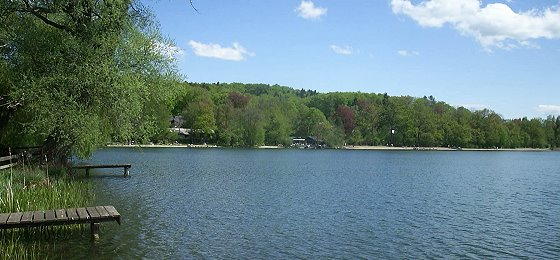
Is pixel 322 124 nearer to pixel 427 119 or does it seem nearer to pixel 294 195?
pixel 427 119

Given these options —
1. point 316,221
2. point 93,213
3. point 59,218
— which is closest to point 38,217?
point 59,218

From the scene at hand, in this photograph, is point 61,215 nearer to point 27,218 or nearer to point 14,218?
point 27,218

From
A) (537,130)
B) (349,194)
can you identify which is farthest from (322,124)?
(349,194)

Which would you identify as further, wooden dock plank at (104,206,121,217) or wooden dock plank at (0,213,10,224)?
wooden dock plank at (104,206,121,217)

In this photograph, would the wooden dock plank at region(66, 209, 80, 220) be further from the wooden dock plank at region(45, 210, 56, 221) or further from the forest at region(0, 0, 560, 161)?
the forest at region(0, 0, 560, 161)

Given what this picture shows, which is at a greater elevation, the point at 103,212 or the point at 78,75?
the point at 78,75

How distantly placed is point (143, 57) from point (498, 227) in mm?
18297

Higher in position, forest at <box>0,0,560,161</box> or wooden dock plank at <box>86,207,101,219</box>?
forest at <box>0,0,560,161</box>

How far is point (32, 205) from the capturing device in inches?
685

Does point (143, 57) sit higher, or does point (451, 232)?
point (143, 57)

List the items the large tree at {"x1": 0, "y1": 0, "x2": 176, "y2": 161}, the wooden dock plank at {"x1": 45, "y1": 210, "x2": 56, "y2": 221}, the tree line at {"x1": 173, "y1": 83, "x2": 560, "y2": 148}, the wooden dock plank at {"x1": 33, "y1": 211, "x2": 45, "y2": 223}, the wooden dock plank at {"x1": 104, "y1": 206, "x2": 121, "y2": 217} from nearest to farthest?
the wooden dock plank at {"x1": 33, "y1": 211, "x2": 45, "y2": 223}, the wooden dock plank at {"x1": 45, "y1": 210, "x2": 56, "y2": 221}, the wooden dock plank at {"x1": 104, "y1": 206, "x2": 121, "y2": 217}, the large tree at {"x1": 0, "y1": 0, "x2": 176, "y2": 161}, the tree line at {"x1": 173, "y1": 83, "x2": 560, "y2": 148}

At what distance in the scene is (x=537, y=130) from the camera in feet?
609

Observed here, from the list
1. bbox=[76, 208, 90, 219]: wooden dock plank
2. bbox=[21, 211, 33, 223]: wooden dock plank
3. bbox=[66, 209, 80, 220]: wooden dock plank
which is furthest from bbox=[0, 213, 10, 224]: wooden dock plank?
bbox=[76, 208, 90, 219]: wooden dock plank

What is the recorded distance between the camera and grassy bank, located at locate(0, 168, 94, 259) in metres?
13.8
